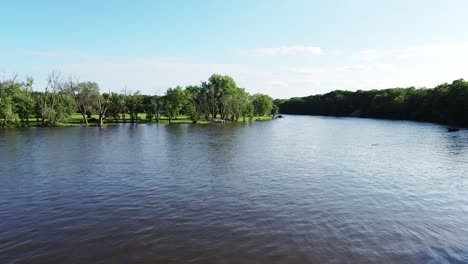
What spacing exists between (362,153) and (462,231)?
1241 inches

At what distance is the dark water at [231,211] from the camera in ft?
49.9

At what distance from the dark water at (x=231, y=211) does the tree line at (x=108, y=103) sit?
69.8 metres

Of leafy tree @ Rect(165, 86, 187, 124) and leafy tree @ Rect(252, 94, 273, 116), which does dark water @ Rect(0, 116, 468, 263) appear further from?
leafy tree @ Rect(252, 94, 273, 116)

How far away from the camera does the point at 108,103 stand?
119 m

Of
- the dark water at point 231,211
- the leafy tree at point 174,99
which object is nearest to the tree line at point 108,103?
the leafy tree at point 174,99

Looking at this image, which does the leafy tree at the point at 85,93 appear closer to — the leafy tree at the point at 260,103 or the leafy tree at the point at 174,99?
the leafy tree at the point at 174,99

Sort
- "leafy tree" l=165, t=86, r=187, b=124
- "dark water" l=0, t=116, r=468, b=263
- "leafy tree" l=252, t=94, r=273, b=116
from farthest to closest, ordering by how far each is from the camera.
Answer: "leafy tree" l=252, t=94, r=273, b=116, "leafy tree" l=165, t=86, r=187, b=124, "dark water" l=0, t=116, r=468, b=263

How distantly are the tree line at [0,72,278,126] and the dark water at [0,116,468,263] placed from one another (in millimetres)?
69756

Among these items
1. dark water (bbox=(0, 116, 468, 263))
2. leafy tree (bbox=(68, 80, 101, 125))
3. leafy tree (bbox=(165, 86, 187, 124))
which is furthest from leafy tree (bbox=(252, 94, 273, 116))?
dark water (bbox=(0, 116, 468, 263))

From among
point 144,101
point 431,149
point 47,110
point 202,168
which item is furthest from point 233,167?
point 144,101

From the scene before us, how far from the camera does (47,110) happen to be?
101 metres

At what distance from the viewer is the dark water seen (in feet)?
49.9

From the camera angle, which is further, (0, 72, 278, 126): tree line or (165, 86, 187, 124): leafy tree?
(165, 86, 187, 124): leafy tree

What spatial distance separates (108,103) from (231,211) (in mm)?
109096
